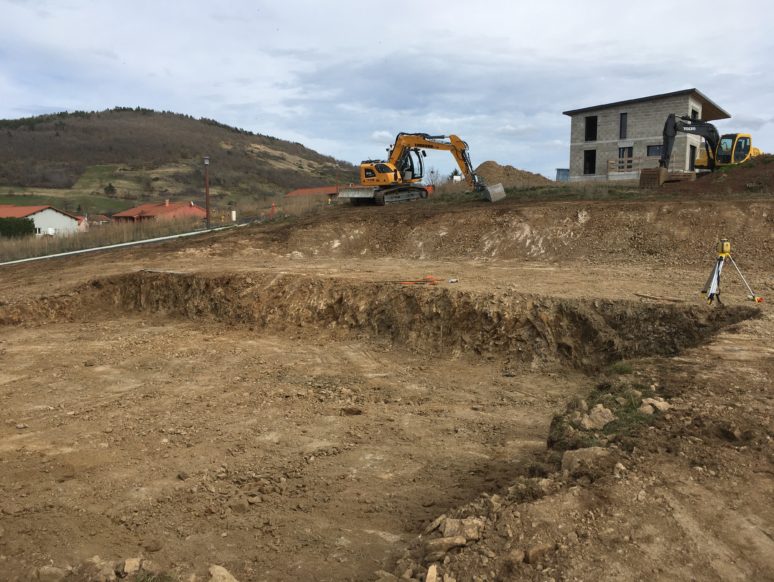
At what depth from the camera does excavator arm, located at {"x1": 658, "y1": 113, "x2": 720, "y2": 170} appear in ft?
76.6

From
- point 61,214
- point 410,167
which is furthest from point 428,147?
point 61,214

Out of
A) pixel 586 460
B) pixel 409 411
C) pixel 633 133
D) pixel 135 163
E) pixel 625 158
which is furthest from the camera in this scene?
pixel 135 163

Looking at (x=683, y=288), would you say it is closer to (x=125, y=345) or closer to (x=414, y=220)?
(x=414, y=220)

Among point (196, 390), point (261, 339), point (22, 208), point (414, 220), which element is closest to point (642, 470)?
point (196, 390)

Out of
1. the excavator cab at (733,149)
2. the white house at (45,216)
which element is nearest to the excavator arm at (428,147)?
the excavator cab at (733,149)

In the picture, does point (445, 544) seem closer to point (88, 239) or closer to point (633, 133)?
point (88, 239)

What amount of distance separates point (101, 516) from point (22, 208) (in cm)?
5676

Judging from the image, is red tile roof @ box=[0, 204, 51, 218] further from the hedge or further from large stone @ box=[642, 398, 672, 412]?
large stone @ box=[642, 398, 672, 412]

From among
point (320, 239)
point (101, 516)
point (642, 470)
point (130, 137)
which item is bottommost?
point (101, 516)

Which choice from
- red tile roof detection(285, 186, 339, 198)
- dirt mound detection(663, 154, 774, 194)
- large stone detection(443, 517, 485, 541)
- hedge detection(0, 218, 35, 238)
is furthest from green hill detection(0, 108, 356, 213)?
large stone detection(443, 517, 485, 541)

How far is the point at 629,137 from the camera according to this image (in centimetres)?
3431

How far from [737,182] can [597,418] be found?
18080mm

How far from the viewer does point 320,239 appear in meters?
A: 18.9

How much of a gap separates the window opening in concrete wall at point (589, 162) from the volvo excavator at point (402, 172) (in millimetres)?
15913
